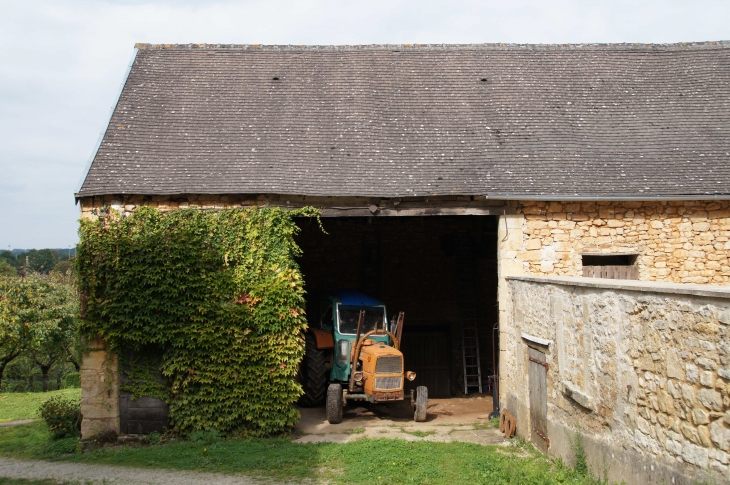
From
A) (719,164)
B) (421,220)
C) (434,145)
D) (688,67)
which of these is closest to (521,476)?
(434,145)

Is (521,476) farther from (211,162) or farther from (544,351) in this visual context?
(211,162)

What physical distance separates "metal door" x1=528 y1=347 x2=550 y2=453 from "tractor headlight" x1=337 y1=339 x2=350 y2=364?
3.48m

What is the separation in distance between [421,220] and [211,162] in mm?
5774

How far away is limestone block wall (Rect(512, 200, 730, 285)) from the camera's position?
397 inches

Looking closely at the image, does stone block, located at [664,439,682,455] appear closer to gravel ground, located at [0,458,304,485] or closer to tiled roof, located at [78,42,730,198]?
gravel ground, located at [0,458,304,485]

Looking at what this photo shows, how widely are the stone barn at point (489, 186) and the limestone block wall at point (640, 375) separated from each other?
3 cm

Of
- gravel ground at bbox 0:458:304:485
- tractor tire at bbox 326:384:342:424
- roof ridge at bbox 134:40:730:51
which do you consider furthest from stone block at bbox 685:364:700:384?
roof ridge at bbox 134:40:730:51

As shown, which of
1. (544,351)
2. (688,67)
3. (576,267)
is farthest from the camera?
(688,67)

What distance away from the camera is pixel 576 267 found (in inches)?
396

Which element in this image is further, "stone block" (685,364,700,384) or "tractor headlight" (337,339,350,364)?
"tractor headlight" (337,339,350,364)

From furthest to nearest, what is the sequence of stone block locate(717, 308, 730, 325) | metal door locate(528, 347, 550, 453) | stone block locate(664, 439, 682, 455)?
1. metal door locate(528, 347, 550, 453)
2. stone block locate(664, 439, 682, 455)
3. stone block locate(717, 308, 730, 325)

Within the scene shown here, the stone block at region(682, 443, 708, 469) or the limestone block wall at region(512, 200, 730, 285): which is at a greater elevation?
the limestone block wall at region(512, 200, 730, 285)

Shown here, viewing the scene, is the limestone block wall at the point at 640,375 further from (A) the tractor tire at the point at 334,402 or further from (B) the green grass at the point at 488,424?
(A) the tractor tire at the point at 334,402

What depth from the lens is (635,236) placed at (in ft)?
33.2
